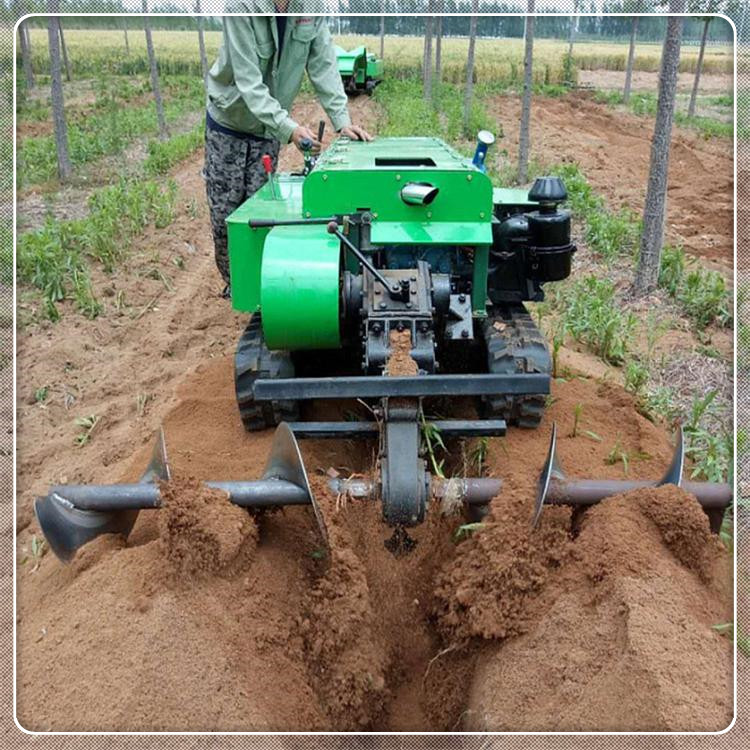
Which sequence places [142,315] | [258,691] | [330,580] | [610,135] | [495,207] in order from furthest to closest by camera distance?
[610,135] → [142,315] → [495,207] → [330,580] → [258,691]

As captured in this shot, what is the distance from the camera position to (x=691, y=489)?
290cm

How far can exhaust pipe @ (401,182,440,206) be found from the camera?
355 centimetres

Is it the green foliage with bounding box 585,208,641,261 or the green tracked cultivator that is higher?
the green tracked cultivator

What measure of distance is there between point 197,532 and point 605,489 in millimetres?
1454

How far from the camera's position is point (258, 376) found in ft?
12.2

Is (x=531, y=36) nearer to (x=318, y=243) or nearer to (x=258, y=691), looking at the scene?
(x=318, y=243)

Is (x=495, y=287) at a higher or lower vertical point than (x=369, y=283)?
lower

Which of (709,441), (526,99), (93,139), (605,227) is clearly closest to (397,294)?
(709,441)

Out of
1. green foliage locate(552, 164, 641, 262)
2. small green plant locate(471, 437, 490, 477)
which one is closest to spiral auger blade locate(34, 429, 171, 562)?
small green plant locate(471, 437, 490, 477)

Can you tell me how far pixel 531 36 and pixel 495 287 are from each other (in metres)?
7.81

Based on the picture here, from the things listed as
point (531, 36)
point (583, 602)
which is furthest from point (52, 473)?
point (531, 36)

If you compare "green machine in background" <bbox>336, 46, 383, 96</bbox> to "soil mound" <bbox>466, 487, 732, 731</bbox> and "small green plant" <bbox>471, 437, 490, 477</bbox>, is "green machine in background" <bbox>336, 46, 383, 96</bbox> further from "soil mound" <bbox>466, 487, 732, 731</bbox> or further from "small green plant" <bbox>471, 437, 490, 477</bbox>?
"soil mound" <bbox>466, 487, 732, 731</bbox>

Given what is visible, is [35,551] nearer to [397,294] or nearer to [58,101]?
[397,294]

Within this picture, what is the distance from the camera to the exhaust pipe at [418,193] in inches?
140
